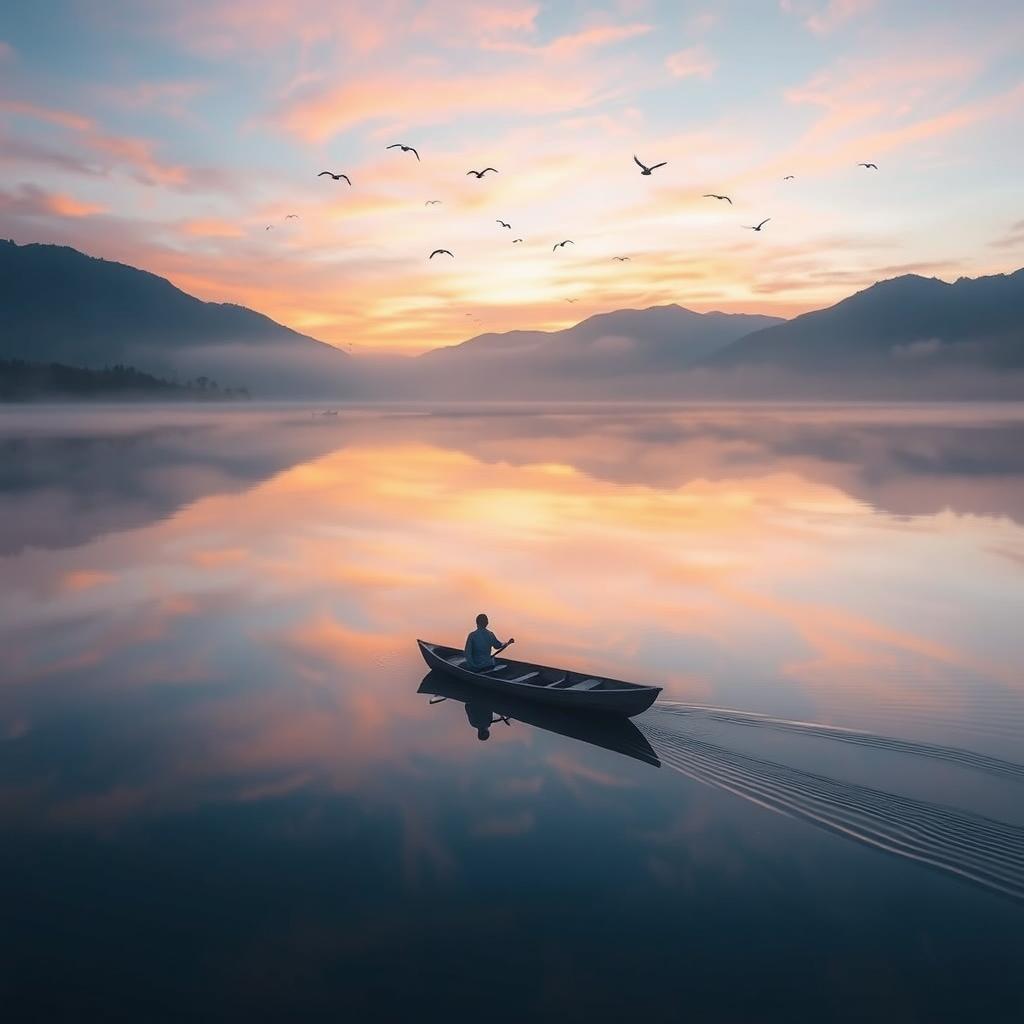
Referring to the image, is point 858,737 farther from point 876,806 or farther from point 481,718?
point 481,718

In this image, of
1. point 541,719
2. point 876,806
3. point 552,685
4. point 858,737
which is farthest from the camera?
point 552,685

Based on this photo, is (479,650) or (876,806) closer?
(876,806)

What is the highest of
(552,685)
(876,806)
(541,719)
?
(552,685)

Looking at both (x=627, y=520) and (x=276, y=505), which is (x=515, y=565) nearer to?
(x=627, y=520)

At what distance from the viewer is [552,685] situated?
880 inches

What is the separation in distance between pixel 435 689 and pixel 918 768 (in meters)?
13.4

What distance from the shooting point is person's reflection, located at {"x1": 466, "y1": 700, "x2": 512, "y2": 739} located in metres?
21.7

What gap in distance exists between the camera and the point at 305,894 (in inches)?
558

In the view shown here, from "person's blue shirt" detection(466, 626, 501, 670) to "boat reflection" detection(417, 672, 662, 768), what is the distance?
715 millimetres

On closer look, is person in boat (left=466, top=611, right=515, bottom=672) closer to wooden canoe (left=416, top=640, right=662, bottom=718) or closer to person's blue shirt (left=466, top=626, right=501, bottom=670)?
person's blue shirt (left=466, top=626, right=501, bottom=670)

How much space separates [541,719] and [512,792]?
168 inches

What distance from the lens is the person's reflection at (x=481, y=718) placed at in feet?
71.3

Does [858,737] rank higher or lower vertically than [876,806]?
higher

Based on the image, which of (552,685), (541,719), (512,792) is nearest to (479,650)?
(552,685)
